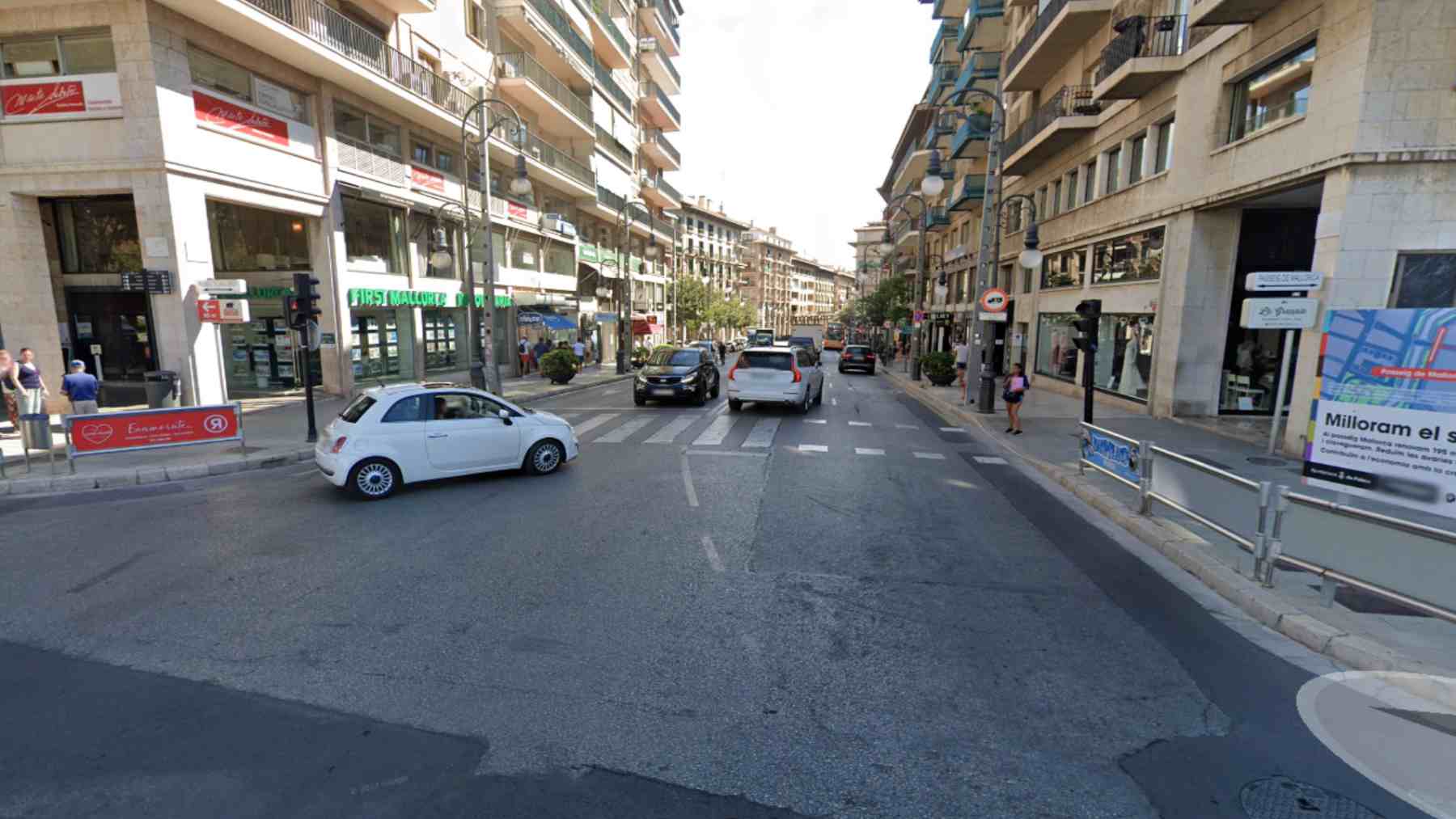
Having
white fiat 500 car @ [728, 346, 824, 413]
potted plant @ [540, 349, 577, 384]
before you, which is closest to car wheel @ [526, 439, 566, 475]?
white fiat 500 car @ [728, 346, 824, 413]

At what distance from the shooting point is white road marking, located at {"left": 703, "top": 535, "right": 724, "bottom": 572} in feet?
19.1

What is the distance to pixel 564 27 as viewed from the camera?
29.8 m

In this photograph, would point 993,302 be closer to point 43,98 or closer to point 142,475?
point 142,475

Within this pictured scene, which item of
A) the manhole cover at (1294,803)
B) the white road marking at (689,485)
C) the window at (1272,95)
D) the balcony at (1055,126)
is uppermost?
the balcony at (1055,126)

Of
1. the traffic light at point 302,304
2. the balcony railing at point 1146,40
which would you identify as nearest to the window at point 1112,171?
the balcony railing at point 1146,40

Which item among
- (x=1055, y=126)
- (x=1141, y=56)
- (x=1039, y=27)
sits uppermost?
(x=1039, y=27)

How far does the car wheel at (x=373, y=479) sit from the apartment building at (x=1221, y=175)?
13458 mm

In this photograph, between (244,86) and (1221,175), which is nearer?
(1221,175)

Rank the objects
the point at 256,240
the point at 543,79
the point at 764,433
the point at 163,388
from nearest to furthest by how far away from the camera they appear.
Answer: the point at 764,433
the point at 163,388
the point at 256,240
the point at 543,79

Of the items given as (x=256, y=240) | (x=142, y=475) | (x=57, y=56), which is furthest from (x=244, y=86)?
(x=142, y=475)

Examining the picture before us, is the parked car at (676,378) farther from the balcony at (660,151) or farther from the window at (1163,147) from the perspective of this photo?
the balcony at (660,151)

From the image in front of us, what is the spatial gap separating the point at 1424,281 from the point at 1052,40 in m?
13.7

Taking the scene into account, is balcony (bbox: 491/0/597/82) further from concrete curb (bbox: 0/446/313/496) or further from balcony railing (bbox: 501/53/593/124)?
concrete curb (bbox: 0/446/313/496)

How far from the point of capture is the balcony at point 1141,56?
590 inches
